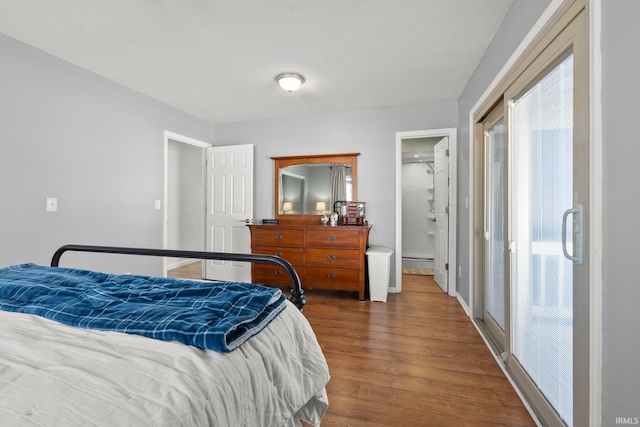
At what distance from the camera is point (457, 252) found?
3557 mm

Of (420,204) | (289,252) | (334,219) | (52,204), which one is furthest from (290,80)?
(420,204)

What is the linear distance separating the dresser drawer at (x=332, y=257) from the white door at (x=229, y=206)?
3.63ft

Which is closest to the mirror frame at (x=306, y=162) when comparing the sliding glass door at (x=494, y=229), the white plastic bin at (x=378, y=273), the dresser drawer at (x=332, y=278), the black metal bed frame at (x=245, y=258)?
the dresser drawer at (x=332, y=278)

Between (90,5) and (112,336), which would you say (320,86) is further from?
Answer: (112,336)

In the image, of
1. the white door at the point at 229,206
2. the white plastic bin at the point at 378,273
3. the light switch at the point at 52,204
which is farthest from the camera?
the white door at the point at 229,206

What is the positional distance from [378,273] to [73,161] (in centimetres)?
330

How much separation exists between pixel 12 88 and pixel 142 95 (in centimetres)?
123

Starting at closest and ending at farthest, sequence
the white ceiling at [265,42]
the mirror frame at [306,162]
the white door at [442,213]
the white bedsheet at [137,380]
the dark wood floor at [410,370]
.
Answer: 1. the white bedsheet at [137,380]
2. the dark wood floor at [410,370]
3. the white ceiling at [265,42]
4. the white door at [442,213]
5. the mirror frame at [306,162]

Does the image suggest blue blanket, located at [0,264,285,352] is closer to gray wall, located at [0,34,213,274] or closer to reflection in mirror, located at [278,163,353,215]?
gray wall, located at [0,34,213,274]

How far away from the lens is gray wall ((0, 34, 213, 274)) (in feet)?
7.50

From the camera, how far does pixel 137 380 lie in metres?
0.69

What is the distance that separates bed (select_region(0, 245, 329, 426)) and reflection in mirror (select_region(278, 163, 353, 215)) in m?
2.87

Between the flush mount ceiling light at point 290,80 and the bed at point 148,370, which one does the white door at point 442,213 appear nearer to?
the flush mount ceiling light at point 290,80

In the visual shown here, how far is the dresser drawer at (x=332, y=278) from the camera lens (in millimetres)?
3464
